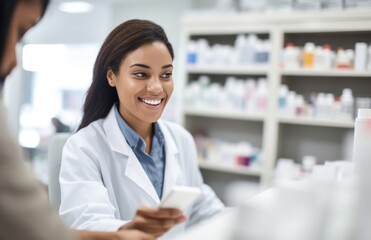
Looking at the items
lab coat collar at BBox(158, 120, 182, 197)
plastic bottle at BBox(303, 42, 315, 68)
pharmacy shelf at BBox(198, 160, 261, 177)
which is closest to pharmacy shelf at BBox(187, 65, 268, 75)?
plastic bottle at BBox(303, 42, 315, 68)

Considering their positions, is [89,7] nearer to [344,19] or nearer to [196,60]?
[196,60]

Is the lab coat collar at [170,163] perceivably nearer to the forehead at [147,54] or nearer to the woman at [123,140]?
the woman at [123,140]

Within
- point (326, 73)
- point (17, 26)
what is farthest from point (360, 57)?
point (17, 26)

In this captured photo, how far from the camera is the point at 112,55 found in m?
1.26

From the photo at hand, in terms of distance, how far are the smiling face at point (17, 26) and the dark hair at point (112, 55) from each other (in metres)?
0.49

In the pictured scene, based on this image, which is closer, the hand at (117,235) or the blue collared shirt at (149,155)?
the hand at (117,235)

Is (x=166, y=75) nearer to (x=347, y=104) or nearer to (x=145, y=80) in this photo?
(x=145, y=80)

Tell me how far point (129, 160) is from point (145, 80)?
0.25 meters

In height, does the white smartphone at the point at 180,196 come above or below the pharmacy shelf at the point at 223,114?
below

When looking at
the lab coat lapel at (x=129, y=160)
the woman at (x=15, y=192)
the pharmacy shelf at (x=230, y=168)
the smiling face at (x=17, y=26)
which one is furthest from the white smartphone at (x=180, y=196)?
the pharmacy shelf at (x=230, y=168)

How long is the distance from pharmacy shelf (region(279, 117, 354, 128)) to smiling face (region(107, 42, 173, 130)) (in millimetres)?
1693

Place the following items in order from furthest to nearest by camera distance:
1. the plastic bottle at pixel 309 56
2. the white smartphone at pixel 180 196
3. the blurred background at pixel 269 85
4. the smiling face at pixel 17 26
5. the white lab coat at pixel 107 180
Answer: the plastic bottle at pixel 309 56 → the blurred background at pixel 269 85 → the white lab coat at pixel 107 180 → the white smartphone at pixel 180 196 → the smiling face at pixel 17 26

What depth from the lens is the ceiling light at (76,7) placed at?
480 cm

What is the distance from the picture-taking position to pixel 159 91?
1266 millimetres
